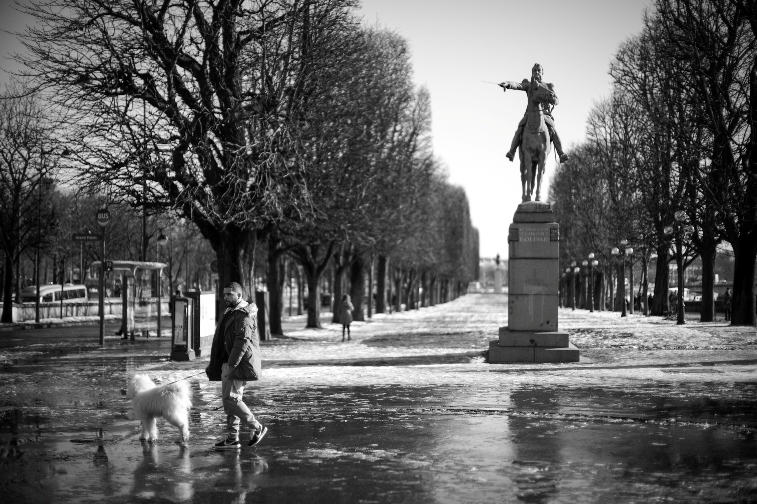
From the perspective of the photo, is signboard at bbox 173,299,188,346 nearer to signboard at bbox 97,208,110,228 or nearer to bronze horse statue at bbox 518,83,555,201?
signboard at bbox 97,208,110,228

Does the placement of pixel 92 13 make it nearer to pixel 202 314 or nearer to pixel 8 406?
pixel 202 314

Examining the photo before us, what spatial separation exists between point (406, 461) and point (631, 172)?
4168 cm

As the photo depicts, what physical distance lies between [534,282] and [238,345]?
43.4ft

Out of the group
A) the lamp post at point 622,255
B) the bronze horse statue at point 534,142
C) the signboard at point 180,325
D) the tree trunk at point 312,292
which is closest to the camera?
the bronze horse statue at point 534,142

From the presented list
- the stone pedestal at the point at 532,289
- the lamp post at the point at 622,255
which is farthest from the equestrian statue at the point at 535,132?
the lamp post at the point at 622,255

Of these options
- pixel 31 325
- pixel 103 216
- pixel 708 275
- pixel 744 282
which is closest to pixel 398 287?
pixel 31 325

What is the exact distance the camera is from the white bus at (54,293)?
7518 centimetres

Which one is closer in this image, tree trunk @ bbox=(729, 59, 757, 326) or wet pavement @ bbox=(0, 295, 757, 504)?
wet pavement @ bbox=(0, 295, 757, 504)

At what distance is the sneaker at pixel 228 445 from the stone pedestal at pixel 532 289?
12.4 metres

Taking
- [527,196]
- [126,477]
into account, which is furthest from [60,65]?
[126,477]

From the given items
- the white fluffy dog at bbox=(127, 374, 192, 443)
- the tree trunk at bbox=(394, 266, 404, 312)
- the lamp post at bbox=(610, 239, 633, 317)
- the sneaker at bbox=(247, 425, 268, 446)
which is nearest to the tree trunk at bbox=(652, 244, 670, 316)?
the lamp post at bbox=(610, 239, 633, 317)

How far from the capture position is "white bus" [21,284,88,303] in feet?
247

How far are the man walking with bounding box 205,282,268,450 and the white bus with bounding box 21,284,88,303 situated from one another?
66249 mm

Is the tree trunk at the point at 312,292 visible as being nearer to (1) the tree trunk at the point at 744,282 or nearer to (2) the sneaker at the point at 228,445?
(1) the tree trunk at the point at 744,282
